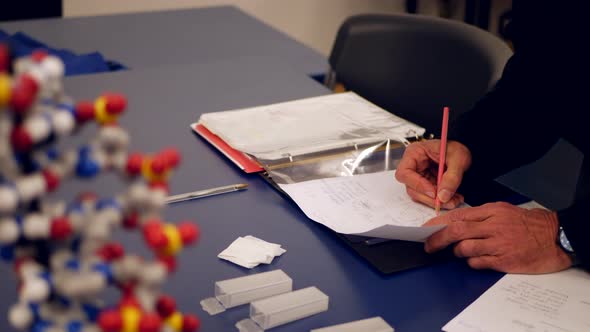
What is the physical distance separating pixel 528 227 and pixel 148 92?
99cm

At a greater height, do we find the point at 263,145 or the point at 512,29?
the point at 512,29

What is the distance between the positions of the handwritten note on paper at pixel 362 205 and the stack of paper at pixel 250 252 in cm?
Result: 11

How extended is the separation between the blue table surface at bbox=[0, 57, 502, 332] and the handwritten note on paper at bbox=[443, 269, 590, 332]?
26 mm

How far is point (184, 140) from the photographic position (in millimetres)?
1570

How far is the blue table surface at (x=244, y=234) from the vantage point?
103 cm

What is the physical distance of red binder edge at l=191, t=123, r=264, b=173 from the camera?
4.74ft

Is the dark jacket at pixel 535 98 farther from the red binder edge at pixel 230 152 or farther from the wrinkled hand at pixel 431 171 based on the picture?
the red binder edge at pixel 230 152

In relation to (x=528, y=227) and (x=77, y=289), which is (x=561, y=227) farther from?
(x=77, y=289)

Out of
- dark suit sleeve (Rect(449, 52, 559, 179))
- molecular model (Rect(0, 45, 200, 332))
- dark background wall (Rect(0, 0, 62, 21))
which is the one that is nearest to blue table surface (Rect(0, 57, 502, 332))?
molecular model (Rect(0, 45, 200, 332))

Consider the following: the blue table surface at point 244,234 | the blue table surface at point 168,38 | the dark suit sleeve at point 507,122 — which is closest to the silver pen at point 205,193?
the blue table surface at point 244,234

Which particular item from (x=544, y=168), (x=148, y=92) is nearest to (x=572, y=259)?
(x=544, y=168)

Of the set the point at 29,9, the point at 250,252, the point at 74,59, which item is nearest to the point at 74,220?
the point at 250,252

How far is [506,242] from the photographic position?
1.15 meters

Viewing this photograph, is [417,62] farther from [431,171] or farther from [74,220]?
[74,220]
